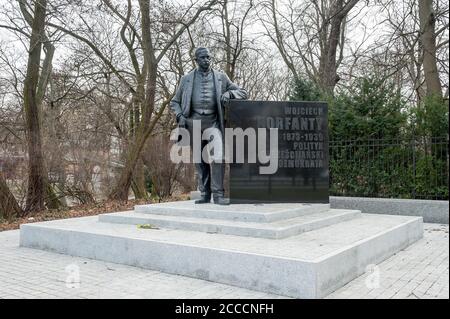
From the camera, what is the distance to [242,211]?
7.39 metres

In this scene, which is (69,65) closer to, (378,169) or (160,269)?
(378,169)

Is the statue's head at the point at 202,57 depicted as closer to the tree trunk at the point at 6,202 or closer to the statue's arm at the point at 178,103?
the statue's arm at the point at 178,103

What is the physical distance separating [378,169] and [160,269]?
26.1 feet

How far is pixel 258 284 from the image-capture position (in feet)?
17.0

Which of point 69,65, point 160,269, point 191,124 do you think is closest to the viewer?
point 160,269

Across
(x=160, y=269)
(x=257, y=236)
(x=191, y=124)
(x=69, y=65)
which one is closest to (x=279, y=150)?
(x=191, y=124)

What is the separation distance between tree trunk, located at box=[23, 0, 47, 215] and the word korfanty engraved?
7.92m

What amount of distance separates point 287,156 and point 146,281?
4232 millimetres

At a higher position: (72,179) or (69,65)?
(69,65)

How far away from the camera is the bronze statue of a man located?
823 centimetres

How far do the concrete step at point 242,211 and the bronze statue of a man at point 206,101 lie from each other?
20.7 inches

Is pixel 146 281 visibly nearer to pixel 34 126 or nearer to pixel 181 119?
pixel 181 119

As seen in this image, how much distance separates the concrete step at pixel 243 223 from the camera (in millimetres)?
6465

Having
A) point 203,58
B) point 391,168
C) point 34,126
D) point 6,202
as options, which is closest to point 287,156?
point 203,58
